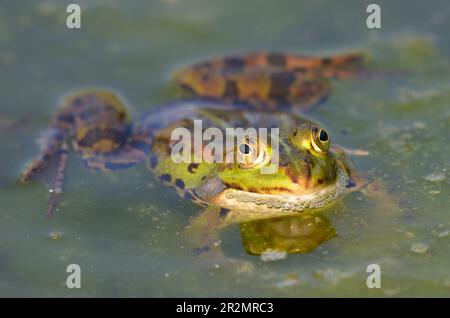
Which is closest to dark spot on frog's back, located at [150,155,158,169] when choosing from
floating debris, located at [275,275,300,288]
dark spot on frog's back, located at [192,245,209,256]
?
dark spot on frog's back, located at [192,245,209,256]

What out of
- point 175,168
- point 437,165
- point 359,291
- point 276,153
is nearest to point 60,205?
point 175,168

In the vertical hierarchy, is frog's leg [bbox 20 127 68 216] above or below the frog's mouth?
above

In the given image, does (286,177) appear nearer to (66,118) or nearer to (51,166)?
(51,166)

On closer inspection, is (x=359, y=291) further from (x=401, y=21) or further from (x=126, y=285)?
(x=401, y=21)

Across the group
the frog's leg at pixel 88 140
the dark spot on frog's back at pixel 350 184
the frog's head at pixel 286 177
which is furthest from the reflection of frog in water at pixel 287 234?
the frog's leg at pixel 88 140

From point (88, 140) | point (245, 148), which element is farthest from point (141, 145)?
point (245, 148)

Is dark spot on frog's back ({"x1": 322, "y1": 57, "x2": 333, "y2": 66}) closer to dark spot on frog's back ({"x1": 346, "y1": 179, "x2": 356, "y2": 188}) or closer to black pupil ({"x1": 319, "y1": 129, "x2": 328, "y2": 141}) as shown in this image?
dark spot on frog's back ({"x1": 346, "y1": 179, "x2": 356, "y2": 188})

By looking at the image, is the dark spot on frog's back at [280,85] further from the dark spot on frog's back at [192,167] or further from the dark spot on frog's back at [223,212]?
the dark spot on frog's back at [223,212]
